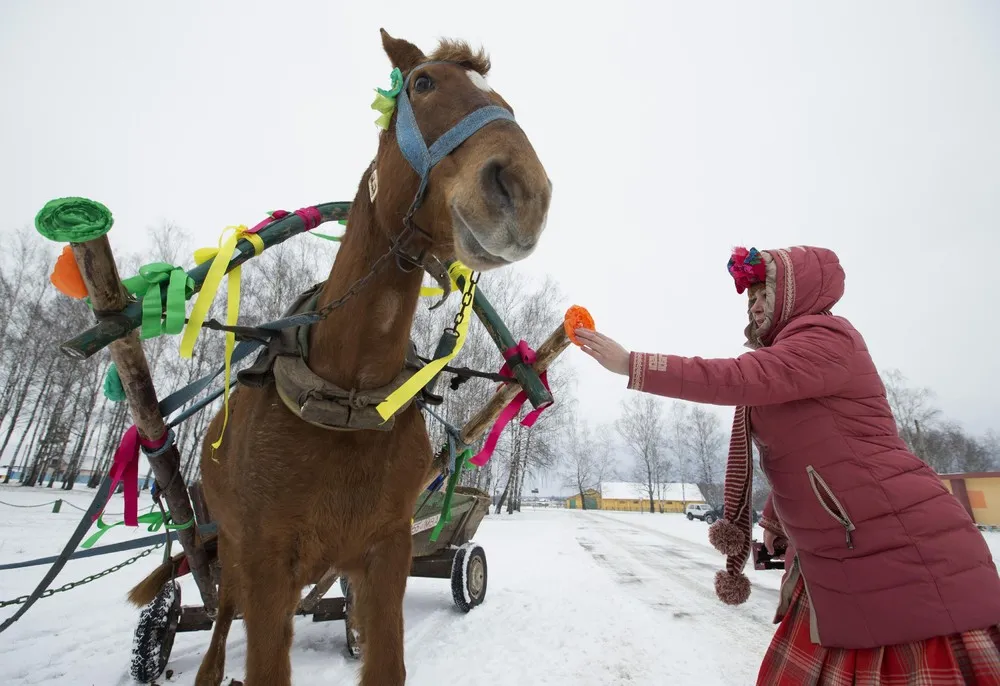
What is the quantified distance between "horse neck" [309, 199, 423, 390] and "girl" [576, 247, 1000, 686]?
2.22 ft

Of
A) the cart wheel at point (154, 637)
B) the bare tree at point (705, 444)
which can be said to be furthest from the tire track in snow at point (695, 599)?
the bare tree at point (705, 444)

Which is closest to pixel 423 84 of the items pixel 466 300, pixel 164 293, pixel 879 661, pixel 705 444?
pixel 466 300

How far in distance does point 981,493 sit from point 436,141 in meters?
25.6

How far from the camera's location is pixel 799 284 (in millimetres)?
1640

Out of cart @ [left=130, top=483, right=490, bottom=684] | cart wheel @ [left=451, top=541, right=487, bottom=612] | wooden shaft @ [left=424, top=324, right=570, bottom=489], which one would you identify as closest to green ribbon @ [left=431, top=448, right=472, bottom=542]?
wooden shaft @ [left=424, top=324, right=570, bottom=489]

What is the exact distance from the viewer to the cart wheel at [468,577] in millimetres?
4992

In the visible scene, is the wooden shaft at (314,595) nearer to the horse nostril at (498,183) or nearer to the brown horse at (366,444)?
Result: the brown horse at (366,444)

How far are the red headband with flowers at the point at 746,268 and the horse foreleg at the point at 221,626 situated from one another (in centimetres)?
293

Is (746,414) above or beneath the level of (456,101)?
beneath

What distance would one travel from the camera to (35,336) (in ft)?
66.0

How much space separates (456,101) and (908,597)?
1.95 metres

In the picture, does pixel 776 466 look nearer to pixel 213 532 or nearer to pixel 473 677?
pixel 473 677

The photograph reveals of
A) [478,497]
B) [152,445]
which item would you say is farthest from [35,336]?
[152,445]

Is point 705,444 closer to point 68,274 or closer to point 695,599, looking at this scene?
point 695,599
